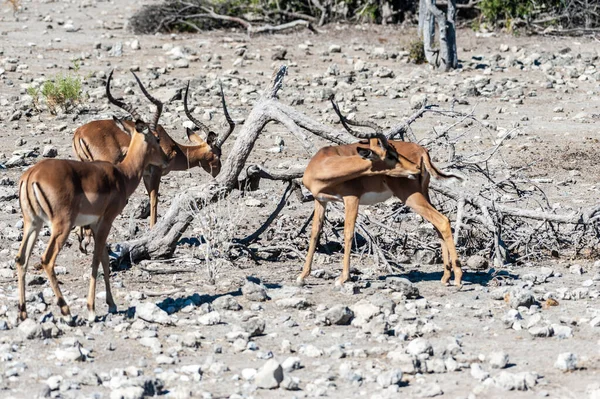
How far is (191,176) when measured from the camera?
13.0 metres

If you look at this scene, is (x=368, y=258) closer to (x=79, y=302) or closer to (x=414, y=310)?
(x=414, y=310)

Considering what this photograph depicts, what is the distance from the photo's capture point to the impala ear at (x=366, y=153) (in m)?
8.40

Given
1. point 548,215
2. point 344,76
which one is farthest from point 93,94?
A: point 548,215

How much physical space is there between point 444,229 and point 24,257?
3.35 metres

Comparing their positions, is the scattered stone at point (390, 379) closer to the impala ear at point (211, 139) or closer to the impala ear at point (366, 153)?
the impala ear at point (366, 153)

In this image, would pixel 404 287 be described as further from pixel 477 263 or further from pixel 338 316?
pixel 477 263

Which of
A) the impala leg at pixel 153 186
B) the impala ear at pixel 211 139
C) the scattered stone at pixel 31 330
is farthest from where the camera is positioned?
the impala ear at pixel 211 139

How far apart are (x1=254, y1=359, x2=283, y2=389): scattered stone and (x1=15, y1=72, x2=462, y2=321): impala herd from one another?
1735mm

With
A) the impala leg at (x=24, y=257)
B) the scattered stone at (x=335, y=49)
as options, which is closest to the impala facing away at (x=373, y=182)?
the impala leg at (x=24, y=257)

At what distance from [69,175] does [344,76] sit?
11.3 m

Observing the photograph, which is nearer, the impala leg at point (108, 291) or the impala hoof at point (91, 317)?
the impala hoof at point (91, 317)

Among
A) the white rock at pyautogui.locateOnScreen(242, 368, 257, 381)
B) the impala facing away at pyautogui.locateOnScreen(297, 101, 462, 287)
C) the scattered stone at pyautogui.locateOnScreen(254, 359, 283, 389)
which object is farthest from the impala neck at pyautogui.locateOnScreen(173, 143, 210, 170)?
the scattered stone at pyautogui.locateOnScreen(254, 359, 283, 389)

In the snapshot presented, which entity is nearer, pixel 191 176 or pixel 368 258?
pixel 368 258

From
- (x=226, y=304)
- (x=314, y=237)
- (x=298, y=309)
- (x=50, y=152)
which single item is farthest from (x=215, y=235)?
(x=50, y=152)
